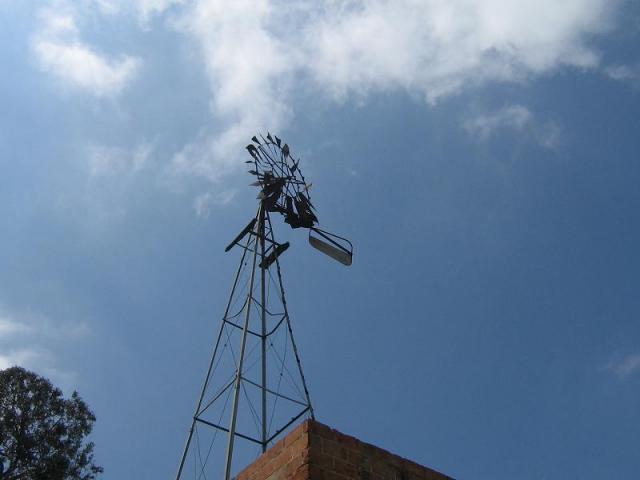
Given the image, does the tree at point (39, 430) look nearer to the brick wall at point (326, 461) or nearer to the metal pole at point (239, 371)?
the metal pole at point (239, 371)

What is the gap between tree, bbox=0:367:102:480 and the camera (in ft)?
62.2

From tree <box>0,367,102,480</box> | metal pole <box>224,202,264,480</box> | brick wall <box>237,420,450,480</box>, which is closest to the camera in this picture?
brick wall <box>237,420,450,480</box>

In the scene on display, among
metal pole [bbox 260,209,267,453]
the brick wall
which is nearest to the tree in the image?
metal pole [bbox 260,209,267,453]

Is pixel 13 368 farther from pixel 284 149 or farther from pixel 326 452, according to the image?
pixel 326 452

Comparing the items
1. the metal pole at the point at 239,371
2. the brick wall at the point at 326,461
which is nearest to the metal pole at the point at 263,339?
the metal pole at the point at 239,371

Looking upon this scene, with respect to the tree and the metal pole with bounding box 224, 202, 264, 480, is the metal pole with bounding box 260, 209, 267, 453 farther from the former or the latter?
the tree

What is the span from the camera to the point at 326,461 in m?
5.67

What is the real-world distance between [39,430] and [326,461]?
1611cm

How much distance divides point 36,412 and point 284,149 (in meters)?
10.4

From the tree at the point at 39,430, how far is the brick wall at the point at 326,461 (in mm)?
14931

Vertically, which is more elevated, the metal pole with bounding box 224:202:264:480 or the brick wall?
the metal pole with bounding box 224:202:264:480

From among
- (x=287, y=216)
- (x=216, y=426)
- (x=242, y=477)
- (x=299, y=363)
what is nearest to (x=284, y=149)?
(x=287, y=216)

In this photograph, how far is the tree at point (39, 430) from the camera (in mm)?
18953

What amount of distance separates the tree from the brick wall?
1493 centimetres
